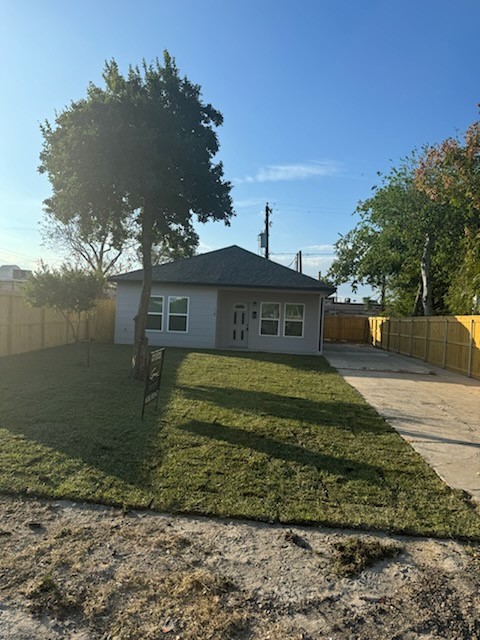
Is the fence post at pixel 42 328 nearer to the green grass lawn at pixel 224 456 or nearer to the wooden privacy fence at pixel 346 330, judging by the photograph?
the green grass lawn at pixel 224 456

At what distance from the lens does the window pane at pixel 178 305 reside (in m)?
19.1

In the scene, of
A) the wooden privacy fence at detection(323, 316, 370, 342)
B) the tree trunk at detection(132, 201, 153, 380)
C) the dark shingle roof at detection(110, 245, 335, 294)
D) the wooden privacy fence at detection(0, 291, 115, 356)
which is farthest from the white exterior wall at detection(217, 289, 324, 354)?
the wooden privacy fence at detection(323, 316, 370, 342)

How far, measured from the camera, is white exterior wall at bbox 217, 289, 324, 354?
62.1 feet

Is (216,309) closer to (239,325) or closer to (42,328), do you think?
(239,325)

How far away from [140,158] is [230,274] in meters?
10.5

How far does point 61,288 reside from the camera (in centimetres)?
1284

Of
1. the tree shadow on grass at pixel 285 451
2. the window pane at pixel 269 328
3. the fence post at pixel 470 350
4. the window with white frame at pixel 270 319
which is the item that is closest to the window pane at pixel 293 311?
the window with white frame at pixel 270 319

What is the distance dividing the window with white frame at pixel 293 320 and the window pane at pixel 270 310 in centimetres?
37

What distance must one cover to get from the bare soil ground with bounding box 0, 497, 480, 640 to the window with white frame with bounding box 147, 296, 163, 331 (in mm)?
15577

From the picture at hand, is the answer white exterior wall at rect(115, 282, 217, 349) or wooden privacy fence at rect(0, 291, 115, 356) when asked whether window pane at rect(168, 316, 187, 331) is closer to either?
white exterior wall at rect(115, 282, 217, 349)

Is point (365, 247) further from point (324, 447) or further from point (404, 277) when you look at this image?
point (324, 447)

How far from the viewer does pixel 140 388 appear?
30.0 feet

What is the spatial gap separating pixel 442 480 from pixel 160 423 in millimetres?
3578

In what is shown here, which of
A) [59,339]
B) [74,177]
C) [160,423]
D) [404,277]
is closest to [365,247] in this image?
[404,277]
